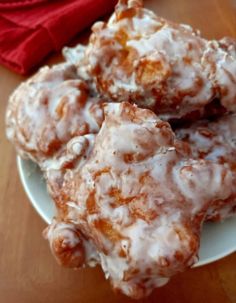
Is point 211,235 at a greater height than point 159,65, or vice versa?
point 159,65

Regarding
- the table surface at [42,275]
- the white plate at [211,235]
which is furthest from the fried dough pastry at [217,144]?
the table surface at [42,275]

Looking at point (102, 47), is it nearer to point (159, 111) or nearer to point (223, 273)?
point (159, 111)

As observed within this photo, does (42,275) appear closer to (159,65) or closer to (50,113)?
(50,113)

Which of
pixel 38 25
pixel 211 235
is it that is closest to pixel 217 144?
pixel 211 235

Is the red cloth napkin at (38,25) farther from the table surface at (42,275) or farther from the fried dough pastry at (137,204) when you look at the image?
the fried dough pastry at (137,204)

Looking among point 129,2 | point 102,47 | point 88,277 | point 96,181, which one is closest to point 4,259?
point 88,277

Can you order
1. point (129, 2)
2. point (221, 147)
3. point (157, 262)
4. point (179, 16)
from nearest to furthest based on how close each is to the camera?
point (157, 262)
point (221, 147)
point (129, 2)
point (179, 16)

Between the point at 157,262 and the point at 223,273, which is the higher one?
the point at 157,262
